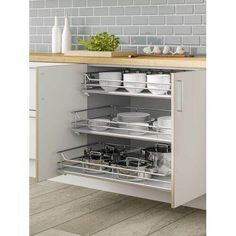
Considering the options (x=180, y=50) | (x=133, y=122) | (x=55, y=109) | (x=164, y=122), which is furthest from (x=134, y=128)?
(x=180, y=50)

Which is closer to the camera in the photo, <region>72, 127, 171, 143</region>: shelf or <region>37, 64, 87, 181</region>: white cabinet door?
<region>37, 64, 87, 181</region>: white cabinet door

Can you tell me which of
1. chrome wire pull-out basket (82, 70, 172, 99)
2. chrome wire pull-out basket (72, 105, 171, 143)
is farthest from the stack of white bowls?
chrome wire pull-out basket (82, 70, 172, 99)

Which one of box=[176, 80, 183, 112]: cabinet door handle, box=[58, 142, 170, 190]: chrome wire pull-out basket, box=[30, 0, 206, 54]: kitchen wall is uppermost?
box=[30, 0, 206, 54]: kitchen wall

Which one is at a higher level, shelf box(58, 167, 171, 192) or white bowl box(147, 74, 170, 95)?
white bowl box(147, 74, 170, 95)

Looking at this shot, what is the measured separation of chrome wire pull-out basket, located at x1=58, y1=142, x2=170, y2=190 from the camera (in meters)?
3.69

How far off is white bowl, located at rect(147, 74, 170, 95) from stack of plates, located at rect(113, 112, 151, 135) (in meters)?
0.24

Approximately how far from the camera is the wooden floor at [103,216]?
3402mm

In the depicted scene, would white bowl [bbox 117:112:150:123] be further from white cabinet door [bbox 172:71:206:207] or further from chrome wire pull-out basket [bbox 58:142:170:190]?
white cabinet door [bbox 172:71:206:207]

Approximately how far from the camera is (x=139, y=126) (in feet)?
12.5

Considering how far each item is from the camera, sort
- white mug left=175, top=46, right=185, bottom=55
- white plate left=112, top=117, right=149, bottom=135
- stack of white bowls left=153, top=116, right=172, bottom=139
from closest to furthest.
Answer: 1. stack of white bowls left=153, top=116, right=172, bottom=139
2. white plate left=112, top=117, right=149, bottom=135
3. white mug left=175, top=46, right=185, bottom=55

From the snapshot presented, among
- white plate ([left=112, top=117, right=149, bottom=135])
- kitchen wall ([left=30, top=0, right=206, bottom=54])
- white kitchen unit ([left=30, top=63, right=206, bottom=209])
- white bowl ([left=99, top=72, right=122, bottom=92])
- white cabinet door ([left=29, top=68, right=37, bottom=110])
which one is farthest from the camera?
kitchen wall ([left=30, top=0, right=206, bottom=54])

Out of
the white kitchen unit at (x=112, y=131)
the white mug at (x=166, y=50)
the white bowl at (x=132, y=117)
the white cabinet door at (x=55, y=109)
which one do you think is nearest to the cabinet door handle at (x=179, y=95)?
the white kitchen unit at (x=112, y=131)

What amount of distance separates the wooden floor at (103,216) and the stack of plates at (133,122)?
536 mm

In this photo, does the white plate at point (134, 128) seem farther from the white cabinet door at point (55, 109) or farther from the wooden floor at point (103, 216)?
the wooden floor at point (103, 216)
